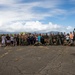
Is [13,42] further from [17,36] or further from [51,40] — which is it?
[51,40]

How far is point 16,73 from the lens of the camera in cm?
1243

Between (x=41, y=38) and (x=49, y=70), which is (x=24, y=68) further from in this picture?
(x=41, y=38)

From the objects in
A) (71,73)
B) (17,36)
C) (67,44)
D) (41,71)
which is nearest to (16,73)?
(41,71)

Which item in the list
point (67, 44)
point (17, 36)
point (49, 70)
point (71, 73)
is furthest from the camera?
point (17, 36)

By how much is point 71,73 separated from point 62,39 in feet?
71.5

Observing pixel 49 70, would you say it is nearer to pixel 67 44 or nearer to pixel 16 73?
pixel 16 73

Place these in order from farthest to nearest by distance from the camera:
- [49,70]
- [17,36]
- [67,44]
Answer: [17,36] → [67,44] → [49,70]

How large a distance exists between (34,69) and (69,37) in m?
20.2

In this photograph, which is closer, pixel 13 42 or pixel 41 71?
pixel 41 71

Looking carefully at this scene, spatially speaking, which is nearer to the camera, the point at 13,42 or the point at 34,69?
the point at 34,69

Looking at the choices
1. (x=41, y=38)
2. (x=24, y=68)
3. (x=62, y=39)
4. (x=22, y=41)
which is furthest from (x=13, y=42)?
(x=24, y=68)

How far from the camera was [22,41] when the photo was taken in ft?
113

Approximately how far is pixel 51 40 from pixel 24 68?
20594 mm

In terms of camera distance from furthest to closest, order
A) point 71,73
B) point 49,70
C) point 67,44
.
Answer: point 67,44 < point 49,70 < point 71,73
